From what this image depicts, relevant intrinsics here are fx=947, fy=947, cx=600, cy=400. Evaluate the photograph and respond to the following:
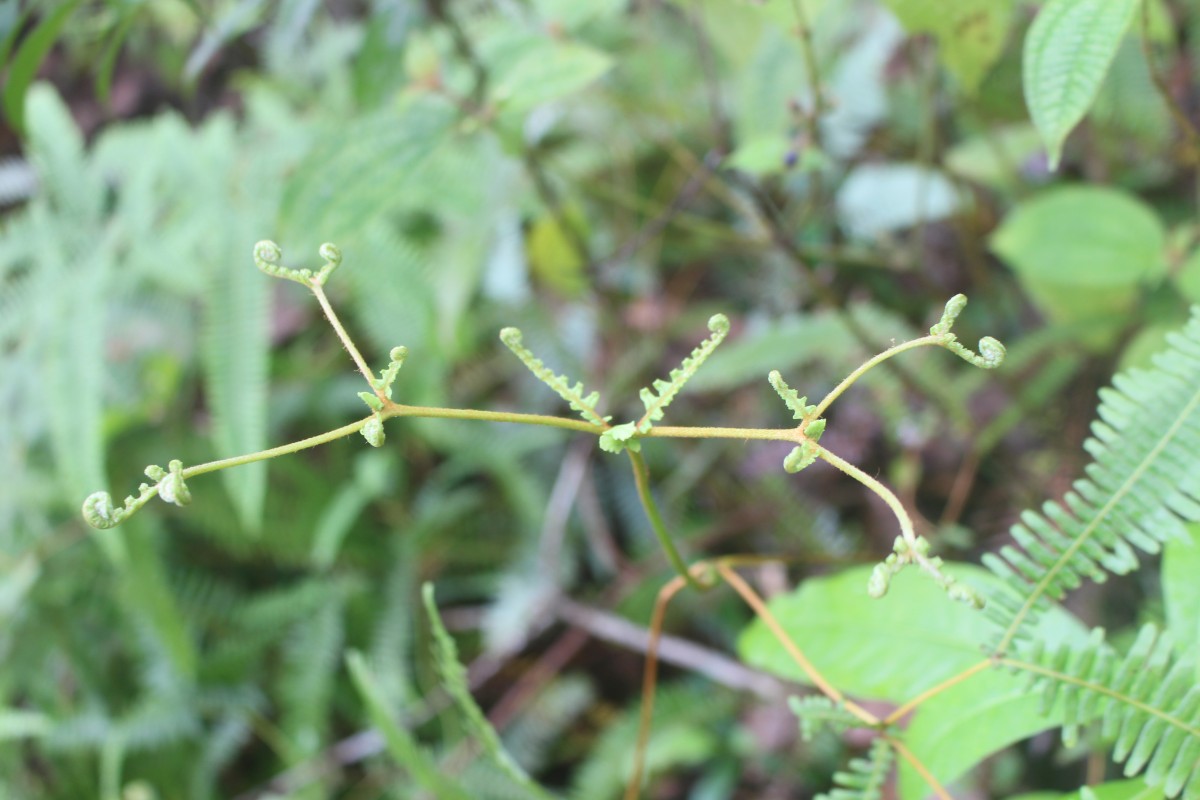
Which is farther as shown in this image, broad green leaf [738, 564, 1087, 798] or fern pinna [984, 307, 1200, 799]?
broad green leaf [738, 564, 1087, 798]

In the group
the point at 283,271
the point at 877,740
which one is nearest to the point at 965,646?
the point at 877,740

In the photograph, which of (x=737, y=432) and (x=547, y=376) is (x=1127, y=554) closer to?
(x=737, y=432)

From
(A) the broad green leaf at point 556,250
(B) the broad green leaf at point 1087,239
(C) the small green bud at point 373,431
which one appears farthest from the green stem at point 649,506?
(A) the broad green leaf at point 556,250

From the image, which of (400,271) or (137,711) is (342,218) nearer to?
(400,271)

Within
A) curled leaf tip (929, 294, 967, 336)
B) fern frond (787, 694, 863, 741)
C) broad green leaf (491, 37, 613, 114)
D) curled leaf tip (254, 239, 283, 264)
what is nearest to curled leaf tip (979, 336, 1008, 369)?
curled leaf tip (929, 294, 967, 336)

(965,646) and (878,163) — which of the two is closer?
(965,646)

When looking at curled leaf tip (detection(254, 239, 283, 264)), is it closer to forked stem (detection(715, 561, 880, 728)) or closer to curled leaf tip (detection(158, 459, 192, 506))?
curled leaf tip (detection(158, 459, 192, 506))

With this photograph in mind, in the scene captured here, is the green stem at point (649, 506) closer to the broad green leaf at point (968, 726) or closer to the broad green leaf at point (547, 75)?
the broad green leaf at point (968, 726)
